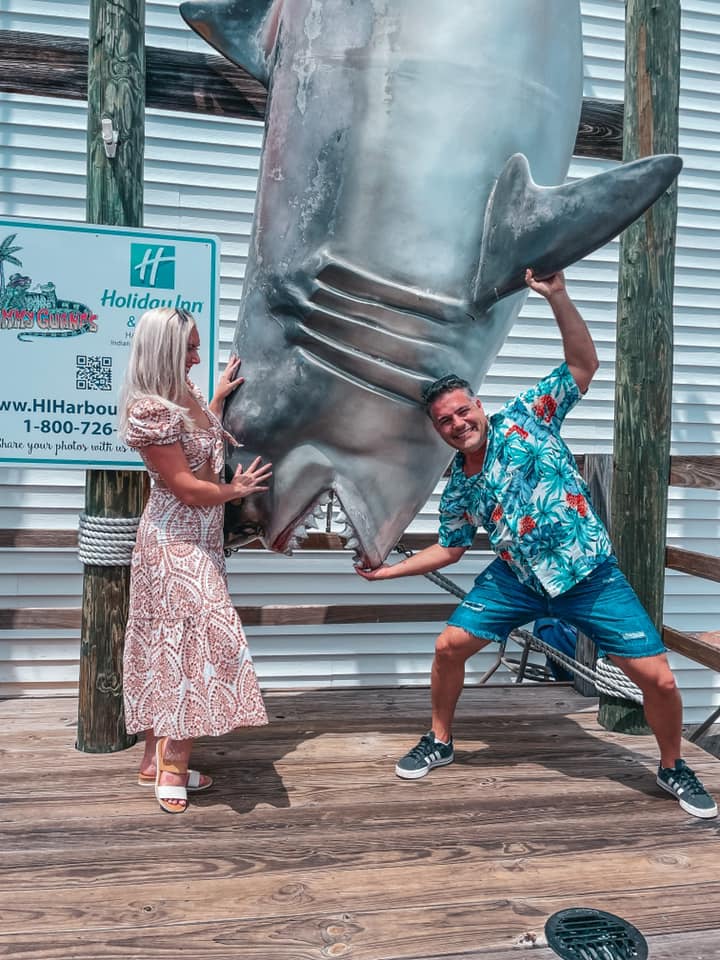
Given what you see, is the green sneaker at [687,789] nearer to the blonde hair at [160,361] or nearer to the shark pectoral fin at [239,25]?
the blonde hair at [160,361]

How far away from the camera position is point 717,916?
1.86 metres

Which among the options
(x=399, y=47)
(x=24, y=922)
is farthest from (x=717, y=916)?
(x=399, y=47)

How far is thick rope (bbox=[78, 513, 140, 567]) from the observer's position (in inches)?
106

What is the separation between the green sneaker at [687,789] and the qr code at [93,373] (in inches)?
78.3

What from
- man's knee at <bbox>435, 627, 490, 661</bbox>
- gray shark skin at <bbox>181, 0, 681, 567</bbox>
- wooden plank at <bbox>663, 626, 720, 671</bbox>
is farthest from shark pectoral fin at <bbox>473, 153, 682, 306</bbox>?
wooden plank at <bbox>663, 626, 720, 671</bbox>

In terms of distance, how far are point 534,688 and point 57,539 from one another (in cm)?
207

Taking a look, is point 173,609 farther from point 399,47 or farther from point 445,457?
point 399,47

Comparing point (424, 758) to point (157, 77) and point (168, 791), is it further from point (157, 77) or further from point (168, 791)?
point (157, 77)

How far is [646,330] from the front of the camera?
118 inches

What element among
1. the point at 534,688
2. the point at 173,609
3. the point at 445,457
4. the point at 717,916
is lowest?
the point at 534,688

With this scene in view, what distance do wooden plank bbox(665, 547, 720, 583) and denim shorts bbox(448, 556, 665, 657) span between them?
22.1 inches

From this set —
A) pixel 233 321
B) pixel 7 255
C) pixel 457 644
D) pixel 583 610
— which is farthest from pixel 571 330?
pixel 233 321

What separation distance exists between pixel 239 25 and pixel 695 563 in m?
2.21

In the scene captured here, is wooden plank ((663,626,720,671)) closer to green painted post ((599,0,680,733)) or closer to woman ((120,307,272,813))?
green painted post ((599,0,680,733))
